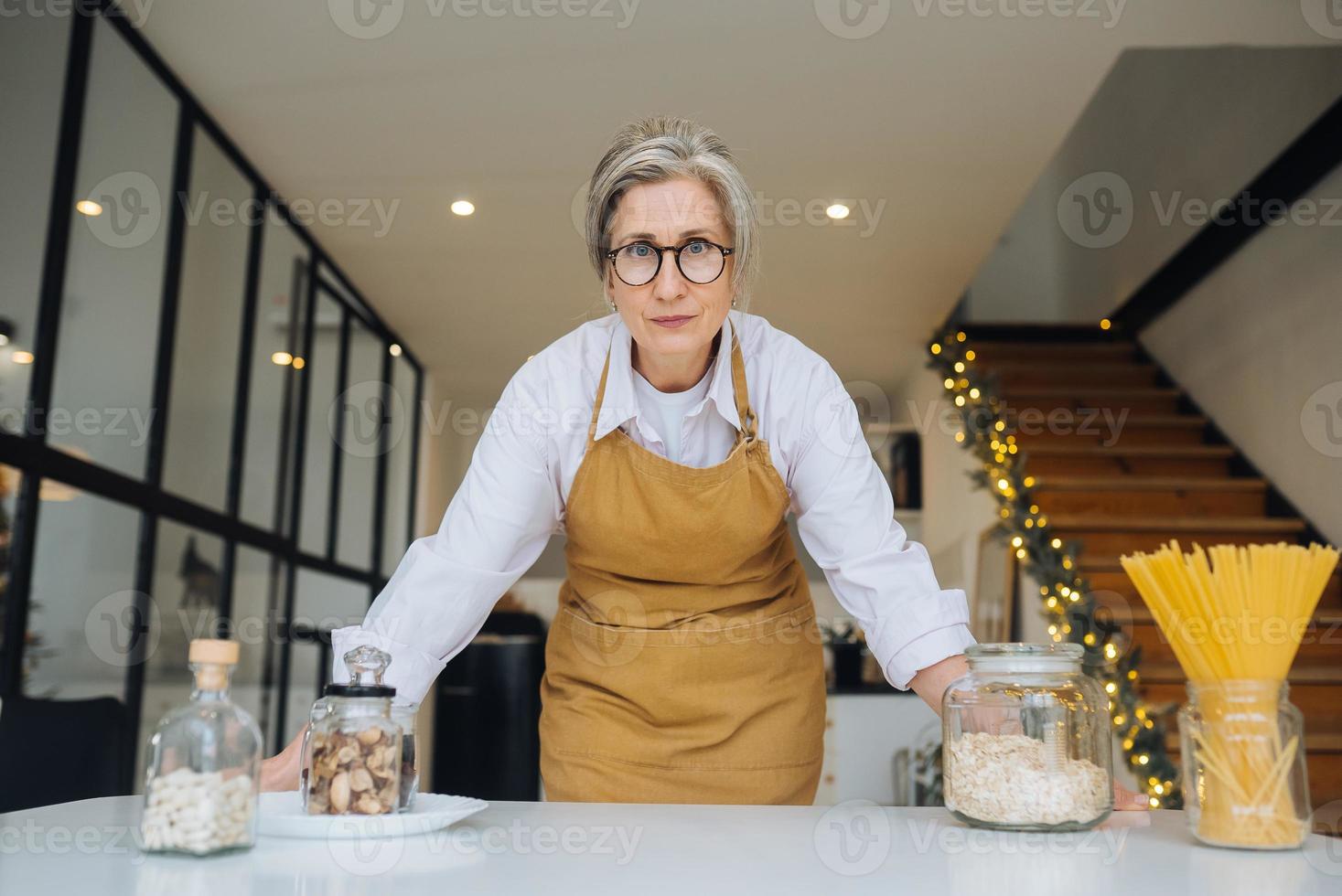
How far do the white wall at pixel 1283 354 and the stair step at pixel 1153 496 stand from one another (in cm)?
13

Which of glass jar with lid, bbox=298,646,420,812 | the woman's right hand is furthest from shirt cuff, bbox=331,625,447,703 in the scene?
glass jar with lid, bbox=298,646,420,812

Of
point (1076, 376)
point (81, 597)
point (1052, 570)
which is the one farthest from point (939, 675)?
point (1076, 376)

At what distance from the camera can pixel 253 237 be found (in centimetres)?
418

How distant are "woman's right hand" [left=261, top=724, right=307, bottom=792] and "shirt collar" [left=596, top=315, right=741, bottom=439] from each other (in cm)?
53

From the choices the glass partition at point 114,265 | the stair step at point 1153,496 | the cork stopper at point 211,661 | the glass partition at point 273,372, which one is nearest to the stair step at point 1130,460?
the stair step at point 1153,496

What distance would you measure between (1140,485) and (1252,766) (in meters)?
4.02

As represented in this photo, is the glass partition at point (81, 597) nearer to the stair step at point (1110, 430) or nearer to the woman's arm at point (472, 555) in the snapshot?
the woman's arm at point (472, 555)

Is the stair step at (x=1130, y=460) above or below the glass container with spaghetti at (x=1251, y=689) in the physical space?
above

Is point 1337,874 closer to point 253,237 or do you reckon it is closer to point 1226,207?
point 253,237

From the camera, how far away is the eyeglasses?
1343 mm

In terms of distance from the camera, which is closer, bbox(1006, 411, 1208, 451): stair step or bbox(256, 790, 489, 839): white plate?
bbox(256, 790, 489, 839): white plate

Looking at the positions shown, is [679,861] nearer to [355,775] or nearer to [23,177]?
[355,775]

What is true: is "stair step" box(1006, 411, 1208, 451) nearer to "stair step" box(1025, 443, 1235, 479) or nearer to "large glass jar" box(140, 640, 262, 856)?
"stair step" box(1025, 443, 1235, 479)

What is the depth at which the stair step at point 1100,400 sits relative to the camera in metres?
5.29
